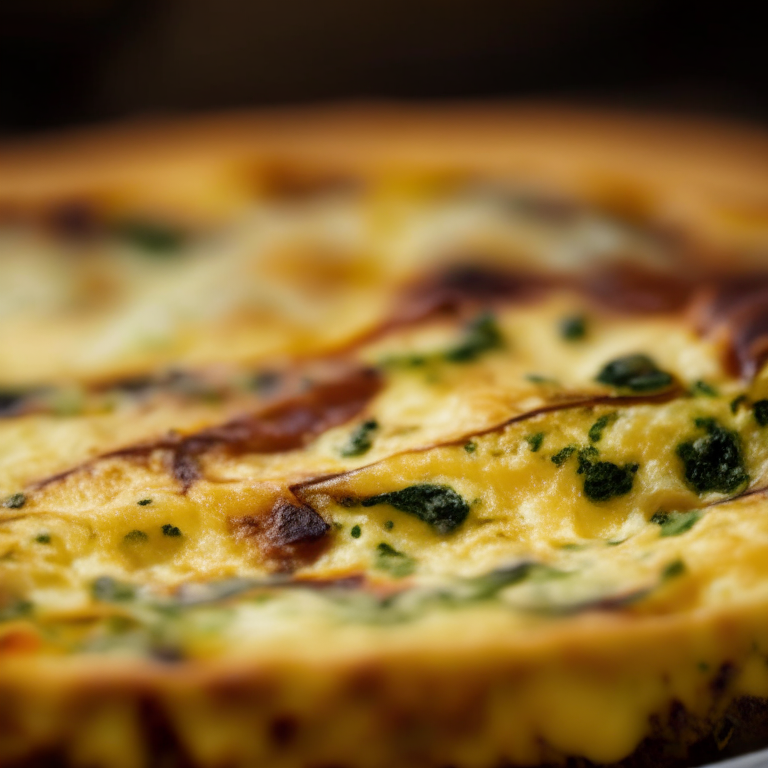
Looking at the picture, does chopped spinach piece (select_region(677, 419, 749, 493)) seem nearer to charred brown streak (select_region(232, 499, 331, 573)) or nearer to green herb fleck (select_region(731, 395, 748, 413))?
green herb fleck (select_region(731, 395, 748, 413))

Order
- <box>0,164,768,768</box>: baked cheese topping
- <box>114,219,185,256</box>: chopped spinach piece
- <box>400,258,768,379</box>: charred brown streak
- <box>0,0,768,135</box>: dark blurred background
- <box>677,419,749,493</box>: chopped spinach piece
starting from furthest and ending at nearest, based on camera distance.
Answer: <box>0,0,768,135</box>: dark blurred background
<box>114,219,185,256</box>: chopped spinach piece
<box>400,258,768,379</box>: charred brown streak
<box>677,419,749,493</box>: chopped spinach piece
<box>0,164,768,768</box>: baked cheese topping

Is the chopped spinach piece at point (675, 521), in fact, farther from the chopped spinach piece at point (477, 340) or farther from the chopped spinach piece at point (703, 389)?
the chopped spinach piece at point (477, 340)

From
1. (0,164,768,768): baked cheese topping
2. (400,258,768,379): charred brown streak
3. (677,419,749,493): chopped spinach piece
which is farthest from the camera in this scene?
(400,258,768,379): charred brown streak

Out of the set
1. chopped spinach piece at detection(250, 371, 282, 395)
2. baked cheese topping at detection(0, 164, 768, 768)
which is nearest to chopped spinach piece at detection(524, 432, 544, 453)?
→ baked cheese topping at detection(0, 164, 768, 768)

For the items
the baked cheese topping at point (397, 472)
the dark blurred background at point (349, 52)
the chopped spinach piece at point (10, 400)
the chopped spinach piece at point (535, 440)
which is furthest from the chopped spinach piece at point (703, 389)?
the dark blurred background at point (349, 52)

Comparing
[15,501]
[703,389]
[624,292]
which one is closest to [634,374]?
[703,389]

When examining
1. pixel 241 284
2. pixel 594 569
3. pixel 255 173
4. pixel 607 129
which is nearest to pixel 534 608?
pixel 594 569

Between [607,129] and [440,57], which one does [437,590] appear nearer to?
[607,129]
